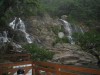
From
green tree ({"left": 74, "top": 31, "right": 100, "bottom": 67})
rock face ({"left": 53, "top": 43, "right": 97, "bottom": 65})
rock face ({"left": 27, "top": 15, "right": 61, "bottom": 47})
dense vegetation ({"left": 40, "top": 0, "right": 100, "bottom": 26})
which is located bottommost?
rock face ({"left": 53, "top": 43, "right": 97, "bottom": 65})

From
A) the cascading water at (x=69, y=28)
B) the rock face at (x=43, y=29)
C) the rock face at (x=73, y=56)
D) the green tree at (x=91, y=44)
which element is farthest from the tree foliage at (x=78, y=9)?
the green tree at (x=91, y=44)

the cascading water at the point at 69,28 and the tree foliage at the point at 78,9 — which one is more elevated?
the tree foliage at the point at 78,9

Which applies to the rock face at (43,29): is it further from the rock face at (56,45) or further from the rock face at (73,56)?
the rock face at (73,56)

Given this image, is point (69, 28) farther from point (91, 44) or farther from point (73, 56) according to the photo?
point (91, 44)

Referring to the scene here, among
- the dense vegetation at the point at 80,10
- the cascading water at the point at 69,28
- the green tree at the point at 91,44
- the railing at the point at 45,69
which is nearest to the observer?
the railing at the point at 45,69

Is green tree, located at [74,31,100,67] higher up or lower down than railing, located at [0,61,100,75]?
higher up

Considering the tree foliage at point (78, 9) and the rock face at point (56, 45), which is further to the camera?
the tree foliage at point (78, 9)

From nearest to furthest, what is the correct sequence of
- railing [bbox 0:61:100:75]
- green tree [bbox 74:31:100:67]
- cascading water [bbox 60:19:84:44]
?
1. railing [bbox 0:61:100:75]
2. green tree [bbox 74:31:100:67]
3. cascading water [bbox 60:19:84:44]

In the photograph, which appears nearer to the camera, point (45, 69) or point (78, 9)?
point (45, 69)

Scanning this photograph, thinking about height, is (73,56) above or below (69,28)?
below

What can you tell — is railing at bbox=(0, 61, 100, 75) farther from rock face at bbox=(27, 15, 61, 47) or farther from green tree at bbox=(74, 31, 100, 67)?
rock face at bbox=(27, 15, 61, 47)

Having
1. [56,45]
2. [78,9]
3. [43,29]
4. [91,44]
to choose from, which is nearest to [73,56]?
[91,44]

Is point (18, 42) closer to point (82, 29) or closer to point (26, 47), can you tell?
point (26, 47)

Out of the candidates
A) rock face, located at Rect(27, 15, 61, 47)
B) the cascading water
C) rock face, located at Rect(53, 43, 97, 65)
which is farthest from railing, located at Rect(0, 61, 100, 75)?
the cascading water
